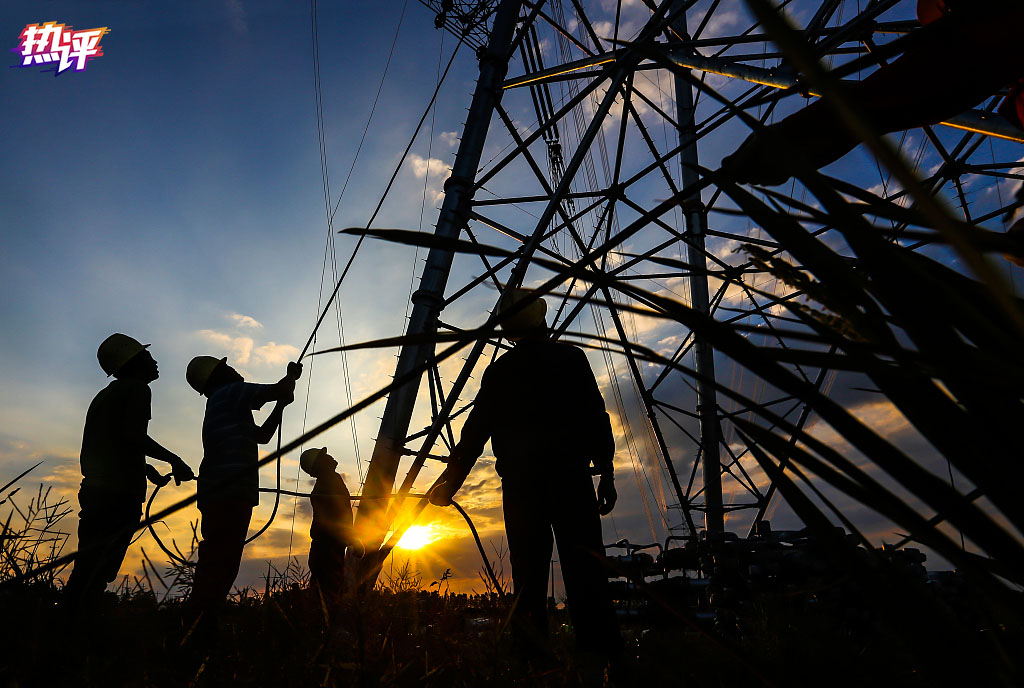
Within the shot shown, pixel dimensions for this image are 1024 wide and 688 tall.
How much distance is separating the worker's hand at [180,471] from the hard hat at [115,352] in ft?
2.97

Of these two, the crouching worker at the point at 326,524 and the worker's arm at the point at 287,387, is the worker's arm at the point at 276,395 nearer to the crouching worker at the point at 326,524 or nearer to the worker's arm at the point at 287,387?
the worker's arm at the point at 287,387

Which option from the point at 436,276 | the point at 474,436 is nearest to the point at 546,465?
the point at 474,436

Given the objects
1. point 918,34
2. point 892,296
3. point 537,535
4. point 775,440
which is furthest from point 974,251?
point 537,535

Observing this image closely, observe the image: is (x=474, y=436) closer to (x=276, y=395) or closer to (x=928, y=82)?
(x=276, y=395)

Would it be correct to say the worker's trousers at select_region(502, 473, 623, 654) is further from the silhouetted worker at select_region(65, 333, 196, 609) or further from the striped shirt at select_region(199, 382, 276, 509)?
the silhouetted worker at select_region(65, 333, 196, 609)

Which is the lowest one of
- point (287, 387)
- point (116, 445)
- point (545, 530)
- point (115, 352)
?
point (545, 530)

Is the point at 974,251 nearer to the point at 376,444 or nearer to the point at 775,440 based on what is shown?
the point at 775,440

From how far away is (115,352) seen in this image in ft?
12.5

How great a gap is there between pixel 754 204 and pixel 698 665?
7.99ft

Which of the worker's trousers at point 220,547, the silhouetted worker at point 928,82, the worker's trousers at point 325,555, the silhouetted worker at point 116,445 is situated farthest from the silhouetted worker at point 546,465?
the worker's trousers at point 325,555

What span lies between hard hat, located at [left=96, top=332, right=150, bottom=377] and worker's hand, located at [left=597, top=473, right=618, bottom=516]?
3.30 m

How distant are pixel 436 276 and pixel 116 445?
8.19 ft

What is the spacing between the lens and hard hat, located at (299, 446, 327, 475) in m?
6.79

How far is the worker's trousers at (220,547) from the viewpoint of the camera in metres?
→ 3.14
